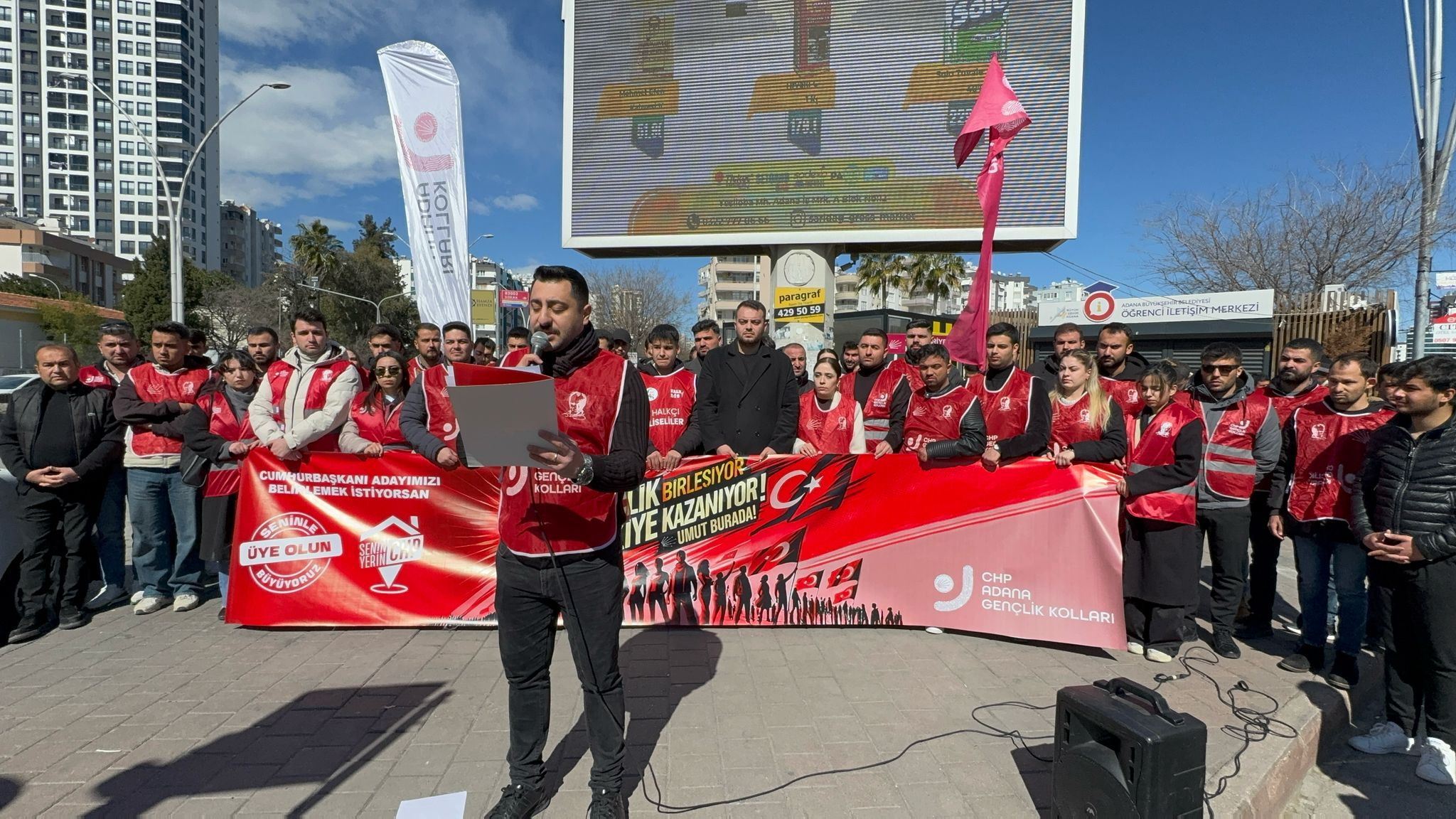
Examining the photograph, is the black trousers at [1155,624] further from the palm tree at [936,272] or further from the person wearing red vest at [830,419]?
the palm tree at [936,272]

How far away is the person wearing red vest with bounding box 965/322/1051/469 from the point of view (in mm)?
4363

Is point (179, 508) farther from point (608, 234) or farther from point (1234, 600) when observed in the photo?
point (608, 234)

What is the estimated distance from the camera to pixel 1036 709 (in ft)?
11.3

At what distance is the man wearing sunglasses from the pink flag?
1409 mm

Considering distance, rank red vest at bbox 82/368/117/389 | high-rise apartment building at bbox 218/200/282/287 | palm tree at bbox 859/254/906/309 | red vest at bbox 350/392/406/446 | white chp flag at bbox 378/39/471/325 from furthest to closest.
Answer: high-rise apartment building at bbox 218/200/282/287 < palm tree at bbox 859/254/906/309 < white chp flag at bbox 378/39/471/325 < red vest at bbox 82/368/117/389 < red vest at bbox 350/392/406/446

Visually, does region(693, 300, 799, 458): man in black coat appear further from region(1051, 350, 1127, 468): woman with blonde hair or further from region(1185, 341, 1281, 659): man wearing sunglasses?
region(1185, 341, 1281, 659): man wearing sunglasses

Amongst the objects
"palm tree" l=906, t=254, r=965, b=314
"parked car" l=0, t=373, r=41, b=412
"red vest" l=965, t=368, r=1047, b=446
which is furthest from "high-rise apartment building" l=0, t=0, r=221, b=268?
"red vest" l=965, t=368, r=1047, b=446

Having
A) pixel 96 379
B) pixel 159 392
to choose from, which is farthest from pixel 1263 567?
pixel 96 379

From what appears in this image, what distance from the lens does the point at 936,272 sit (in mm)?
28812

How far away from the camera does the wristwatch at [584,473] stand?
220cm

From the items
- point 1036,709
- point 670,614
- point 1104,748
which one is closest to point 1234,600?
point 1036,709

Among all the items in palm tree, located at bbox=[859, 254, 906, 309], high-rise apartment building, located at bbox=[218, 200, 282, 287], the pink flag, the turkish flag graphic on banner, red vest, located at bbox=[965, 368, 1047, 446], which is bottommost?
the turkish flag graphic on banner

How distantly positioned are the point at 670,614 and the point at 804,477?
1.24m

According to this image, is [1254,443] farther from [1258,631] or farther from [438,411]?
[438,411]
